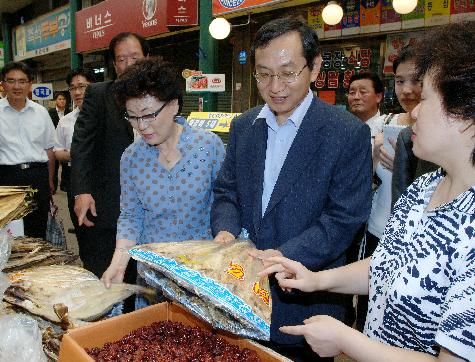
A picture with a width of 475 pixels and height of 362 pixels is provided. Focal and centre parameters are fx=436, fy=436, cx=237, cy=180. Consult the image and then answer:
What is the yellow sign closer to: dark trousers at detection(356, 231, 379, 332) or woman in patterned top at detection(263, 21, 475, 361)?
dark trousers at detection(356, 231, 379, 332)

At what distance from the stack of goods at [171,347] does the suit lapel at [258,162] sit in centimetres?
54

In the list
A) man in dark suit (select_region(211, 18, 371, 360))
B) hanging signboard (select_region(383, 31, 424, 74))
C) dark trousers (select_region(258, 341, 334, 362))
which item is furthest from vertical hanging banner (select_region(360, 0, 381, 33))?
dark trousers (select_region(258, 341, 334, 362))

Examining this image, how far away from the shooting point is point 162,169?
1.85 meters

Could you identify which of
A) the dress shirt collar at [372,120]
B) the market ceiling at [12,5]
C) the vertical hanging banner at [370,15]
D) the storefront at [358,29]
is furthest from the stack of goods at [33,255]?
the market ceiling at [12,5]

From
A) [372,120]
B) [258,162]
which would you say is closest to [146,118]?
[258,162]

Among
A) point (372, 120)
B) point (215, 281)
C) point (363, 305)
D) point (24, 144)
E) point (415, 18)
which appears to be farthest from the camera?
point (415, 18)

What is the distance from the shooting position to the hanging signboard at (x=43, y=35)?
12.5 meters

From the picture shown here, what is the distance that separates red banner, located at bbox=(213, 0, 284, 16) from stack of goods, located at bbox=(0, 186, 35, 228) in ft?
16.1

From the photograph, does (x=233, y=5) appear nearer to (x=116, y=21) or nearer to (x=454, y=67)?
(x=116, y=21)

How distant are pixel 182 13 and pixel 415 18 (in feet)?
11.1

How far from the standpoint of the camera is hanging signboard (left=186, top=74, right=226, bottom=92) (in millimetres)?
6191

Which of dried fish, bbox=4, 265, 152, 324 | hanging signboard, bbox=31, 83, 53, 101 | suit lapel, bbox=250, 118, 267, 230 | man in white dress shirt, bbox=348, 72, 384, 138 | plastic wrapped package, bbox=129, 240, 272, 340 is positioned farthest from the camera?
hanging signboard, bbox=31, 83, 53, 101

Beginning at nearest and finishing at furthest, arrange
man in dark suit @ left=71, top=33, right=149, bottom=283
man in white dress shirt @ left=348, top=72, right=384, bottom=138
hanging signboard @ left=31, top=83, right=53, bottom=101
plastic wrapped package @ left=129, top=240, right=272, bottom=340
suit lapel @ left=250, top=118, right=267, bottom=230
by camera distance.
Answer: plastic wrapped package @ left=129, top=240, right=272, bottom=340, suit lapel @ left=250, top=118, right=267, bottom=230, man in dark suit @ left=71, top=33, right=149, bottom=283, man in white dress shirt @ left=348, top=72, right=384, bottom=138, hanging signboard @ left=31, top=83, right=53, bottom=101

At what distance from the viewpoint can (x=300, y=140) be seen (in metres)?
1.63
